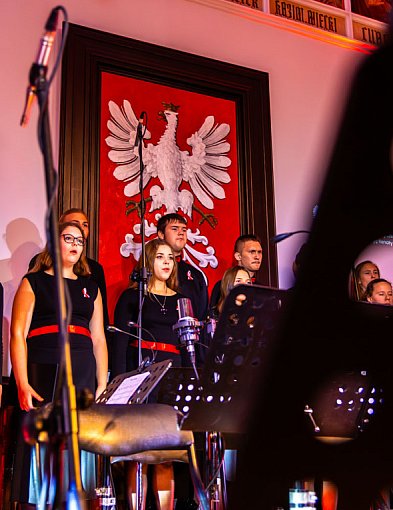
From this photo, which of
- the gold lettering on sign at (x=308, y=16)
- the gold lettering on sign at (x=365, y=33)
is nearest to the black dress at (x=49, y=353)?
the gold lettering on sign at (x=308, y=16)

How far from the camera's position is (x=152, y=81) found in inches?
228

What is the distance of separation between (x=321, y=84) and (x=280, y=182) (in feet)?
3.82

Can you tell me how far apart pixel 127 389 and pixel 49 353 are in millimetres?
914

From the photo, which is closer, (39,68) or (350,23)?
(39,68)

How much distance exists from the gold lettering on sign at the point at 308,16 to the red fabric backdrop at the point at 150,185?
1.13m

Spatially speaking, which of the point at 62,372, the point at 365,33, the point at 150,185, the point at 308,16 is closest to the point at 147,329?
the point at 150,185

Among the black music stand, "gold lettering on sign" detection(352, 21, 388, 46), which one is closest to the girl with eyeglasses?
the black music stand

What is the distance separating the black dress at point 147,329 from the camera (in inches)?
156

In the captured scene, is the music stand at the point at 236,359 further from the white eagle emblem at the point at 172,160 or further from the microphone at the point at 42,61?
the white eagle emblem at the point at 172,160

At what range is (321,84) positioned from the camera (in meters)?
6.55

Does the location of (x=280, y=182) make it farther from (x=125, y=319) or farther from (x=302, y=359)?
(x=302, y=359)

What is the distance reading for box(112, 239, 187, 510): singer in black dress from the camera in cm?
395

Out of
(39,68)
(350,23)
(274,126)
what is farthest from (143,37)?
(39,68)

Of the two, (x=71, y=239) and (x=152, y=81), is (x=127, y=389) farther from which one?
(x=152, y=81)
